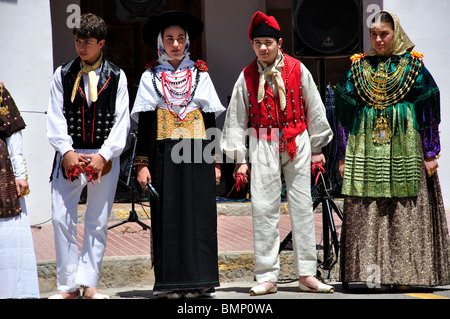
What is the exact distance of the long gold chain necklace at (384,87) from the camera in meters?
5.16

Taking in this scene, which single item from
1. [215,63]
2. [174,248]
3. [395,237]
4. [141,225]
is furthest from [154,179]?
[215,63]

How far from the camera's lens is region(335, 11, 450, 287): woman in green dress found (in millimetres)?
5148

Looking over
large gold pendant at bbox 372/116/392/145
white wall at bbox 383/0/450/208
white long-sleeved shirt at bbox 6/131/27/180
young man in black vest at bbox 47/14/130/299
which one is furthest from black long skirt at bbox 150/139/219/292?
white wall at bbox 383/0/450/208

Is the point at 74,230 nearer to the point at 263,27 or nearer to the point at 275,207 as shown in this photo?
the point at 275,207

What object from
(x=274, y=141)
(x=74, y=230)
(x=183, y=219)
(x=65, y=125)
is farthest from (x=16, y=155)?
(x=274, y=141)

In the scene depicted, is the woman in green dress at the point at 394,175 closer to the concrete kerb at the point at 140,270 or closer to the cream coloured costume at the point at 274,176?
the cream coloured costume at the point at 274,176

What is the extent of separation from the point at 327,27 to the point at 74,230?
285 cm

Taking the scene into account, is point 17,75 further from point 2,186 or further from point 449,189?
point 449,189

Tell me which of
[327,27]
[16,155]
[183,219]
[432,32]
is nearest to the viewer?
[16,155]

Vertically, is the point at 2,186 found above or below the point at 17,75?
below

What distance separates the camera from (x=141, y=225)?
7164 millimetres

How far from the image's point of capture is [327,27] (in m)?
6.21

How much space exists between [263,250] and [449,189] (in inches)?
159

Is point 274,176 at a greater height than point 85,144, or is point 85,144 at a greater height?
point 85,144
